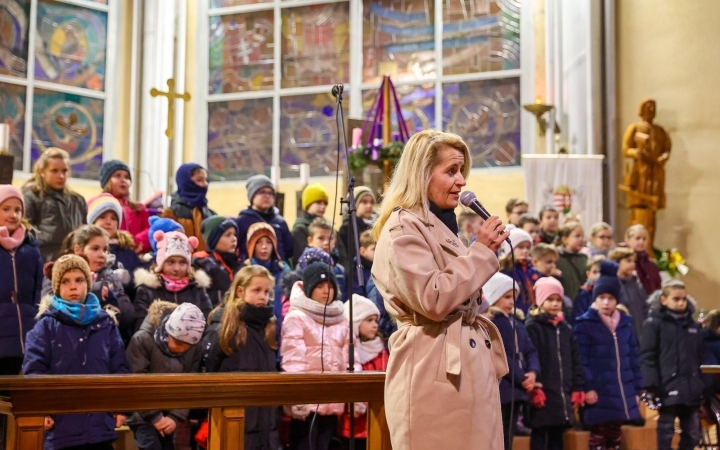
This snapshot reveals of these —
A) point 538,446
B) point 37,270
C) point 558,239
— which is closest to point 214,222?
point 37,270

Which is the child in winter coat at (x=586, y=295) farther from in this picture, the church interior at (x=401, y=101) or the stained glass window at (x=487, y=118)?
the stained glass window at (x=487, y=118)

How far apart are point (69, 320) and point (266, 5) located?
373 inches

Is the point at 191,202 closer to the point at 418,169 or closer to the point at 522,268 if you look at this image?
the point at 522,268

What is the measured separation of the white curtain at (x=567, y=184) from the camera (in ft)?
36.3

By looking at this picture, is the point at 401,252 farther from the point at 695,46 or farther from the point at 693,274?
the point at 695,46

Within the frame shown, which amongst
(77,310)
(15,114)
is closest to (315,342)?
(77,310)

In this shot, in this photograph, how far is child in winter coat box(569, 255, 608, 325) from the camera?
24.7 feet

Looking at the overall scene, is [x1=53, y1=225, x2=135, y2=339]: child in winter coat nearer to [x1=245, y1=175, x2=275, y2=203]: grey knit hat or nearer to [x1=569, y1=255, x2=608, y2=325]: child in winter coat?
[x1=245, y1=175, x2=275, y2=203]: grey knit hat

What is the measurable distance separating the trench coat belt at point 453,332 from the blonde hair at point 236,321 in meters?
2.41

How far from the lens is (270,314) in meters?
5.61

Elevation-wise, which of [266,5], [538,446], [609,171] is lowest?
[538,446]

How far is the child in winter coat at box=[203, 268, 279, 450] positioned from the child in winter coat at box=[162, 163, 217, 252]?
6.88 ft

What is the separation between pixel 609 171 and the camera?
11.8 meters

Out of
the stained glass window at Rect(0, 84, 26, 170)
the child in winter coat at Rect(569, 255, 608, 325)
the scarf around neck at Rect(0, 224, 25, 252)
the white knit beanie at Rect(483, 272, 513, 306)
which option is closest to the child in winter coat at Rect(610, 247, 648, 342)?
the child in winter coat at Rect(569, 255, 608, 325)
